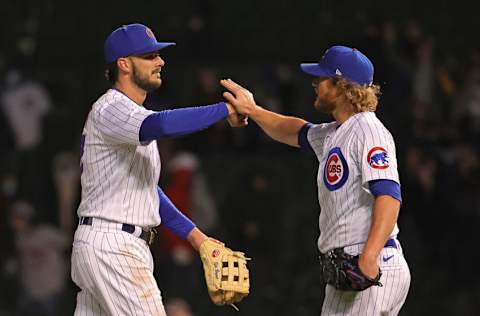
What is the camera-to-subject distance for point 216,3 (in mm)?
13930

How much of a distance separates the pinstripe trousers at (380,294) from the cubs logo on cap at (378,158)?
17.0 inches

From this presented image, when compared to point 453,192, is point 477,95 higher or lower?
higher

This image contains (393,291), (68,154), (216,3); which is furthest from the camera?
(216,3)

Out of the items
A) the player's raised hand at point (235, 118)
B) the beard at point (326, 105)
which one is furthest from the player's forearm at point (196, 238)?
the beard at point (326, 105)

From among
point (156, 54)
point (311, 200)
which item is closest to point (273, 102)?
point (311, 200)

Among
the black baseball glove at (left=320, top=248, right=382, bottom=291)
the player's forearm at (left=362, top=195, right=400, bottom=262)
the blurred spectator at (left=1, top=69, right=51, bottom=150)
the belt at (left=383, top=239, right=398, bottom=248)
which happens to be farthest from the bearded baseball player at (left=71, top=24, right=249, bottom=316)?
the blurred spectator at (left=1, top=69, right=51, bottom=150)

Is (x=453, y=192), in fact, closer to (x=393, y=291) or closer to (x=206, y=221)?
(x=206, y=221)

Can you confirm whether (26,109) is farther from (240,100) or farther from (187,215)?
(240,100)

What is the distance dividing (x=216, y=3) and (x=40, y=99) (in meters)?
2.59

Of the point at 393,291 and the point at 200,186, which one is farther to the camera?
the point at 200,186

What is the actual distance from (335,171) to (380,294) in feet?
2.21

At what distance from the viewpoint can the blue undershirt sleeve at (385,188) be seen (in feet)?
19.4

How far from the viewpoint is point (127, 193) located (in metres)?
6.27

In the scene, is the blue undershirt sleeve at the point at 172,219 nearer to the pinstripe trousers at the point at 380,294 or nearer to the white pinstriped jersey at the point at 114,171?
the white pinstriped jersey at the point at 114,171
